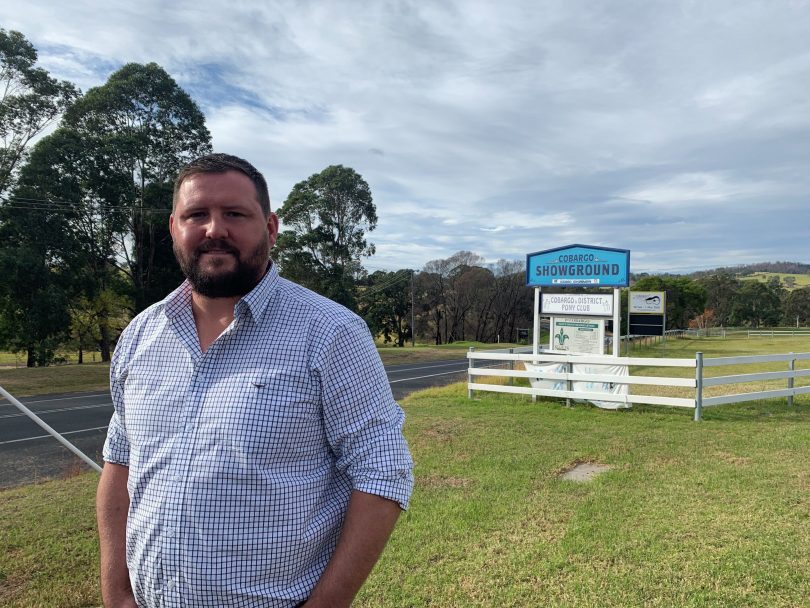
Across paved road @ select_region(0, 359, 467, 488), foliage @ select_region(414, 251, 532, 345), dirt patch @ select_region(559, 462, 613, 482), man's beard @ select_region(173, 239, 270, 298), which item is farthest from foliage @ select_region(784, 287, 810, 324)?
man's beard @ select_region(173, 239, 270, 298)

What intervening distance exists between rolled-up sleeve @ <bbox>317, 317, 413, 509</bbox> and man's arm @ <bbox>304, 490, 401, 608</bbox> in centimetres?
5

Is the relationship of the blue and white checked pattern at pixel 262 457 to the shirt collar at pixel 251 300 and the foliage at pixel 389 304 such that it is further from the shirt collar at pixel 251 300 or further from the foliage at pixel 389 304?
the foliage at pixel 389 304

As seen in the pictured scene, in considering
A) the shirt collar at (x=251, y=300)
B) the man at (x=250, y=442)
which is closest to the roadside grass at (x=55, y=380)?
the shirt collar at (x=251, y=300)

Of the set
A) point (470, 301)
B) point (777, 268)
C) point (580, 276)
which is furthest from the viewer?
point (777, 268)

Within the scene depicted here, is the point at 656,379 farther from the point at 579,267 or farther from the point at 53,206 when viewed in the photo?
the point at 53,206

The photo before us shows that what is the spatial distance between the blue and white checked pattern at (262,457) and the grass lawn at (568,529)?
1.94m

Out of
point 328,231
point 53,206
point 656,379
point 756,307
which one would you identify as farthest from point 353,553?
point 756,307

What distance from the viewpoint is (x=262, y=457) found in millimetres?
1470

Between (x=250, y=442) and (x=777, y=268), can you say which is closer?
(x=250, y=442)

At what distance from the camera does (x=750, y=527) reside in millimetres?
4059

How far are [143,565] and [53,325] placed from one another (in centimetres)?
2281

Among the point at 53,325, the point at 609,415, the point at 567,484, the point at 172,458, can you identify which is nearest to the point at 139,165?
the point at 53,325

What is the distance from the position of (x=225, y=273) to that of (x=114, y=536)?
962 mm

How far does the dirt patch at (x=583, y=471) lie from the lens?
17.9 ft
